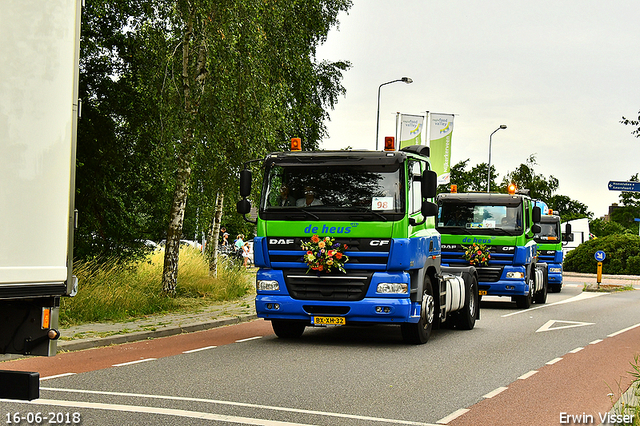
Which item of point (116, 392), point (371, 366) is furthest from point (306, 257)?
point (116, 392)

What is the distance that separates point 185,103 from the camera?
16562mm

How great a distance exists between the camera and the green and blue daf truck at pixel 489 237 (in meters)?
19.2

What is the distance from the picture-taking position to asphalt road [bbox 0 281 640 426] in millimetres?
7230

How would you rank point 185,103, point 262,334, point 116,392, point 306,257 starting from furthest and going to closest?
point 185,103, point 262,334, point 306,257, point 116,392

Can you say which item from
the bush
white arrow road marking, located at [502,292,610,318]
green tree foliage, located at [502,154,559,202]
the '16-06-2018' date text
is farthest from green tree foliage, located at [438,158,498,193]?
the '16-06-2018' date text

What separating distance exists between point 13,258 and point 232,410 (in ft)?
10.3

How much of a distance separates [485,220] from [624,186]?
128 inches

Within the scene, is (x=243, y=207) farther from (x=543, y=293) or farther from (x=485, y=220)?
(x=543, y=293)

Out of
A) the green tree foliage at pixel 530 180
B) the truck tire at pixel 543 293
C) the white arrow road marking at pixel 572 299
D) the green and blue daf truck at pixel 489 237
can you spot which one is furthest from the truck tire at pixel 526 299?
the green tree foliage at pixel 530 180

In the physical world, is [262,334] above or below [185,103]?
below

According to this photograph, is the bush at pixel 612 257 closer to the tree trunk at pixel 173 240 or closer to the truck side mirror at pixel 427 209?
the tree trunk at pixel 173 240

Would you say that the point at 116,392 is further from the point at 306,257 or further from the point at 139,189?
the point at 139,189

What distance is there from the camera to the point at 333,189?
1208cm

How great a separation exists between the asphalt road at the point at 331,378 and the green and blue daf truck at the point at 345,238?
2.08ft
